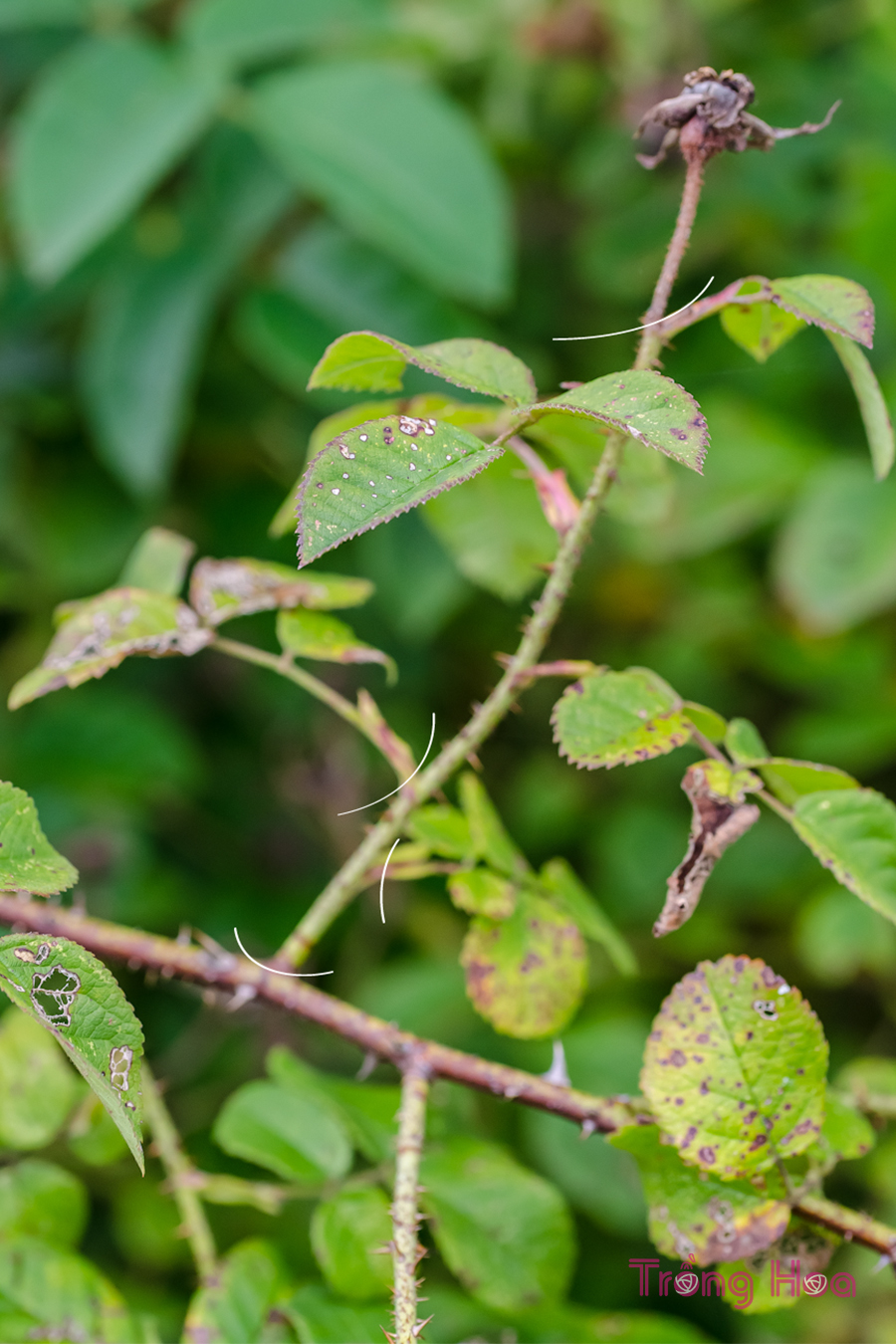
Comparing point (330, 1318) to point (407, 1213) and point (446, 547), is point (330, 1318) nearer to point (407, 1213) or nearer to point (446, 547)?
point (407, 1213)

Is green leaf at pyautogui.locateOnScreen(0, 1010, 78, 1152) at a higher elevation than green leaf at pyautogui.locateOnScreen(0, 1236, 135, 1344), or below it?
higher

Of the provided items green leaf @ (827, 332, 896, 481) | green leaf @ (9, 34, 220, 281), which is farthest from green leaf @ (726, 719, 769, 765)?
green leaf @ (9, 34, 220, 281)

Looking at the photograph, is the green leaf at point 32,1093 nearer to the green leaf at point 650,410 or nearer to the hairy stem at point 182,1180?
the hairy stem at point 182,1180

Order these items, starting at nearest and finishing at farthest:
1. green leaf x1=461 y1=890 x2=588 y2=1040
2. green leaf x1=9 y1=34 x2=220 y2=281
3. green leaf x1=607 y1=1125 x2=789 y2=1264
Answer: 1. green leaf x1=607 y1=1125 x2=789 y2=1264
2. green leaf x1=461 y1=890 x2=588 y2=1040
3. green leaf x1=9 y1=34 x2=220 y2=281

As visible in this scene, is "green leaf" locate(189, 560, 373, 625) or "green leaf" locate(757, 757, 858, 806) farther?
"green leaf" locate(189, 560, 373, 625)

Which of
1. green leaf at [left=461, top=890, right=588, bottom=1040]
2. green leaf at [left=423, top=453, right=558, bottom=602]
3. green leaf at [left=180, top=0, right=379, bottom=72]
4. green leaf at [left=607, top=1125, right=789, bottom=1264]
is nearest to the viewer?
green leaf at [left=607, top=1125, right=789, bottom=1264]

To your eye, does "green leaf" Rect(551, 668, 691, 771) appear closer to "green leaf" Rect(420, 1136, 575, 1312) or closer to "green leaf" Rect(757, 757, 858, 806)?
"green leaf" Rect(757, 757, 858, 806)

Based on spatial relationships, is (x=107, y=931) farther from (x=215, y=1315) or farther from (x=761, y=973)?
(x=761, y=973)
